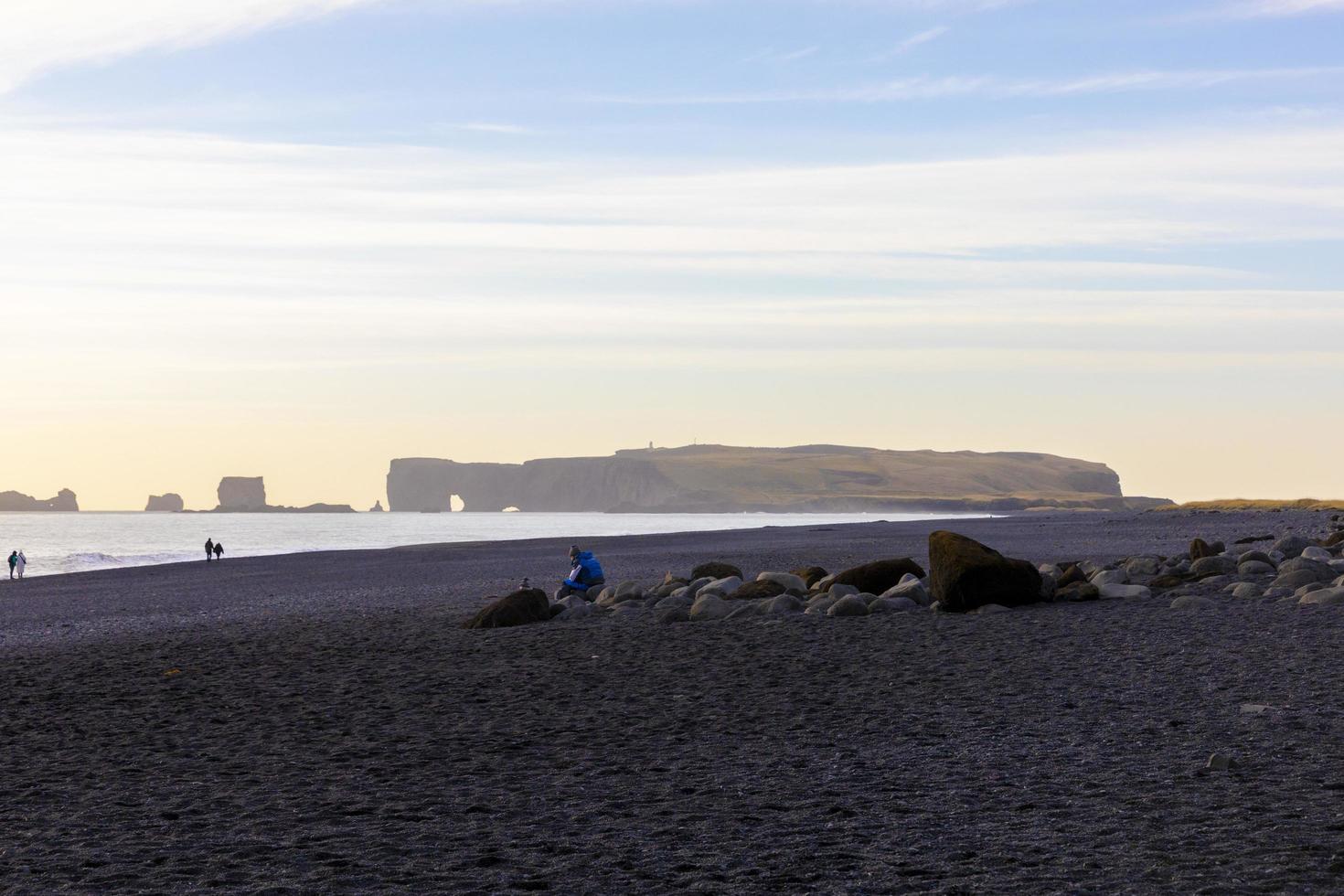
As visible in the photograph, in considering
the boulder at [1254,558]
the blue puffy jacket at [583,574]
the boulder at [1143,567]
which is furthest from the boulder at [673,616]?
the boulder at [1254,558]

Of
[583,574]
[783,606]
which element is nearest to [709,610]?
[783,606]

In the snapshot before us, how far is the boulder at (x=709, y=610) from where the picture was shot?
19.8 metres

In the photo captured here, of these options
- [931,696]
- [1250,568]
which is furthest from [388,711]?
[1250,568]

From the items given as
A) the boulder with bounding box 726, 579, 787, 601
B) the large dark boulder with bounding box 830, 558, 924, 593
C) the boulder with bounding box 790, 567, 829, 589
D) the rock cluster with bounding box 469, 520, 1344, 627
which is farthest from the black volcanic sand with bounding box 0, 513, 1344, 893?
the boulder with bounding box 790, 567, 829, 589

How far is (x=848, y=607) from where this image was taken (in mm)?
19391

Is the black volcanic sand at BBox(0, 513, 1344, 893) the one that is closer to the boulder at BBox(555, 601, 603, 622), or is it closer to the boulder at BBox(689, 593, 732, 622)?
the boulder at BBox(555, 601, 603, 622)

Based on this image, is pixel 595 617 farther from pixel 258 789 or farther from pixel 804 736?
pixel 258 789

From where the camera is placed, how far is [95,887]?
271 inches

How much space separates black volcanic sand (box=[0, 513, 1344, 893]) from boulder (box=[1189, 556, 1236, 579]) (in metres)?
3.11

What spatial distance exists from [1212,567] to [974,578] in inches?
234

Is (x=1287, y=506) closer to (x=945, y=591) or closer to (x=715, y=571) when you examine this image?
(x=715, y=571)

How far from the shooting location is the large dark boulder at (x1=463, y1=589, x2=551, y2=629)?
66.5 ft

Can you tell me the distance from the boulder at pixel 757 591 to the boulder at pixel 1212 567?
7.45 m

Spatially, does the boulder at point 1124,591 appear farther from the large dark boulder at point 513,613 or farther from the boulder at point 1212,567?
the large dark boulder at point 513,613
